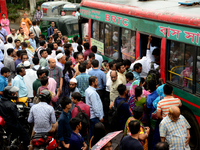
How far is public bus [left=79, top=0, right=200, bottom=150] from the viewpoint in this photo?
18.6ft

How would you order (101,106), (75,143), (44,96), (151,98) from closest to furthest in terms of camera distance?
(75,143) → (44,96) → (151,98) → (101,106)

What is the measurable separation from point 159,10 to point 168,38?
964 mm

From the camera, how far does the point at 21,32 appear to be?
1290 centimetres

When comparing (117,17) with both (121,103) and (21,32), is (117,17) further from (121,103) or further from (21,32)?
(21,32)

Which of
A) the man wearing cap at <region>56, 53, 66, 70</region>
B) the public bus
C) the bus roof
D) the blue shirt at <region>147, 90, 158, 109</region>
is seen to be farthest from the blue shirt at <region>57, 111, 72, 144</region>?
the man wearing cap at <region>56, 53, 66, 70</region>

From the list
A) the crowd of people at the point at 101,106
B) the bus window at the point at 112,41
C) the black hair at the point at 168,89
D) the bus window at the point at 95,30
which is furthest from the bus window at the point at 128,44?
the black hair at the point at 168,89

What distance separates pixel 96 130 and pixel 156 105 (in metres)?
1.55

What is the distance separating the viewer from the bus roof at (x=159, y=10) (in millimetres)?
5840

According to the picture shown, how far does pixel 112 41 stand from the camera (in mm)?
9219

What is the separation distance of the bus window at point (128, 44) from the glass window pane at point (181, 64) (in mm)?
1795

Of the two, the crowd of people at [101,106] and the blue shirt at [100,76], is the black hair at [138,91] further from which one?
the blue shirt at [100,76]

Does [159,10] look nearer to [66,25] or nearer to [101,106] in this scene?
[101,106]

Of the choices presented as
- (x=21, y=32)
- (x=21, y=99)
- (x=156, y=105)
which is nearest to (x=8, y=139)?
(x=21, y=99)

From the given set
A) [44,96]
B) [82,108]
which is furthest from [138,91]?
[44,96]
